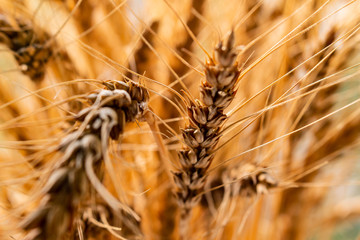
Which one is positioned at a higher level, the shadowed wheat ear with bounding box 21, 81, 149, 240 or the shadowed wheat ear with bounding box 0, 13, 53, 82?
the shadowed wheat ear with bounding box 0, 13, 53, 82

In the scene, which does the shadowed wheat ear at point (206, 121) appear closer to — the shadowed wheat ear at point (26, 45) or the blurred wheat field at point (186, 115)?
→ the blurred wheat field at point (186, 115)

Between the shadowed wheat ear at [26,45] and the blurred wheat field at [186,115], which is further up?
the shadowed wheat ear at [26,45]

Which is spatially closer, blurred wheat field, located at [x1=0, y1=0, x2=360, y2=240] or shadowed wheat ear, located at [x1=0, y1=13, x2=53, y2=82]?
blurred wheat field, located at [x1=0, y1=0, x2=360, y2=240]

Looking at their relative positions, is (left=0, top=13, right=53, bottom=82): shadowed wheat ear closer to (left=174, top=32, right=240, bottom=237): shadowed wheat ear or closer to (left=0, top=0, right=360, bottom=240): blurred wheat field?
(left=0, top=0, right=360, bottom=240): blurred wheat field

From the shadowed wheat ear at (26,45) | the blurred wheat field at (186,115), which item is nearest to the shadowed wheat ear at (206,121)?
the blurred wheat field at (186,115)

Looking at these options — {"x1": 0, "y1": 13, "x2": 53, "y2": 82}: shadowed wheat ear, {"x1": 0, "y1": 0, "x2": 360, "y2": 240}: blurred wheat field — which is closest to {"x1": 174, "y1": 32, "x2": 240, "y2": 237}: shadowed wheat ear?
{"x1": 0, "y1": 0, "x2": 360, "y2": 240}: blurred wheat field

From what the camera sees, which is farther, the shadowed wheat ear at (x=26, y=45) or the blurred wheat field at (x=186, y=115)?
the shadowed wheat ear at (x=26, y=45)

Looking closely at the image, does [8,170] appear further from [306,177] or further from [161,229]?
[306,177]

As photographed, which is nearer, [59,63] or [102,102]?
[102,102]

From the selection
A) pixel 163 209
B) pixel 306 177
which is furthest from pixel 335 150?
pixel 163 209
